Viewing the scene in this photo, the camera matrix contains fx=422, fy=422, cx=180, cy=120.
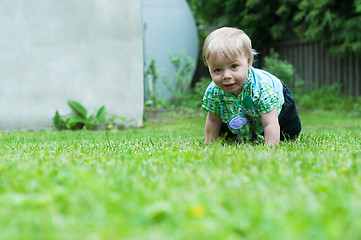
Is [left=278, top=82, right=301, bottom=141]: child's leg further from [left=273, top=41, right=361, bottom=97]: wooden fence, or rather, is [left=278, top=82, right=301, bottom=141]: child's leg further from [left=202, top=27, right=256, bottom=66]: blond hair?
[left=273, top=41, right=361, bottom=97]: wooden fence

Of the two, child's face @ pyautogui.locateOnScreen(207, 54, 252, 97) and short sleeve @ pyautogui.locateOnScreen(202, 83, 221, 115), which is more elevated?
child's face @ pyautogui.locateOnScreen(207, 54, 252, 97)

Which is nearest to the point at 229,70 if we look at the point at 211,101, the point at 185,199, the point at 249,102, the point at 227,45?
the point at 227,45

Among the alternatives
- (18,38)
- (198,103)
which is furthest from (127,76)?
(198,103)

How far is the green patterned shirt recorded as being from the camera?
10.5ft

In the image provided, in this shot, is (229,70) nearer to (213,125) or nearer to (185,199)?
(213,125)

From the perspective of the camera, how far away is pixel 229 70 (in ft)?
10.1

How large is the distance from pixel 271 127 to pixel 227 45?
2.28 ft

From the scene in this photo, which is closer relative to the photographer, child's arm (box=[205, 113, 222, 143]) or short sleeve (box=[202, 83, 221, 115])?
short sleeve (box=[202, 83, 221, 115])

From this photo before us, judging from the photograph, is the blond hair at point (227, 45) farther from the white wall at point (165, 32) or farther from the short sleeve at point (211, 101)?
the white wall at point (165, 32)

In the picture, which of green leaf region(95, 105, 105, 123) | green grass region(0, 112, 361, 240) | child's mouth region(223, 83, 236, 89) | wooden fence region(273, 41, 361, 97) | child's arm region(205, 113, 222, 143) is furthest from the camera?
wooden fence region(273, 41, 361, 97)

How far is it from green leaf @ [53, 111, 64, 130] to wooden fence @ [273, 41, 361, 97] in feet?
23.5

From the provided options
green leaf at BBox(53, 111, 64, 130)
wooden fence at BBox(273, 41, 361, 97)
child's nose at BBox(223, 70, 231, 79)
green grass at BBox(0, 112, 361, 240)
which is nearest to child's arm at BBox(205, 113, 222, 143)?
child's nose at BBox(223, 70, 231, 79)

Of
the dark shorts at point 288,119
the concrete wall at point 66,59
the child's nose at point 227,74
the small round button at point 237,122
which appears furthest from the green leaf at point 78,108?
the child's nose at point 227,74

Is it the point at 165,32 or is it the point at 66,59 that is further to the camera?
the point at 165,32
